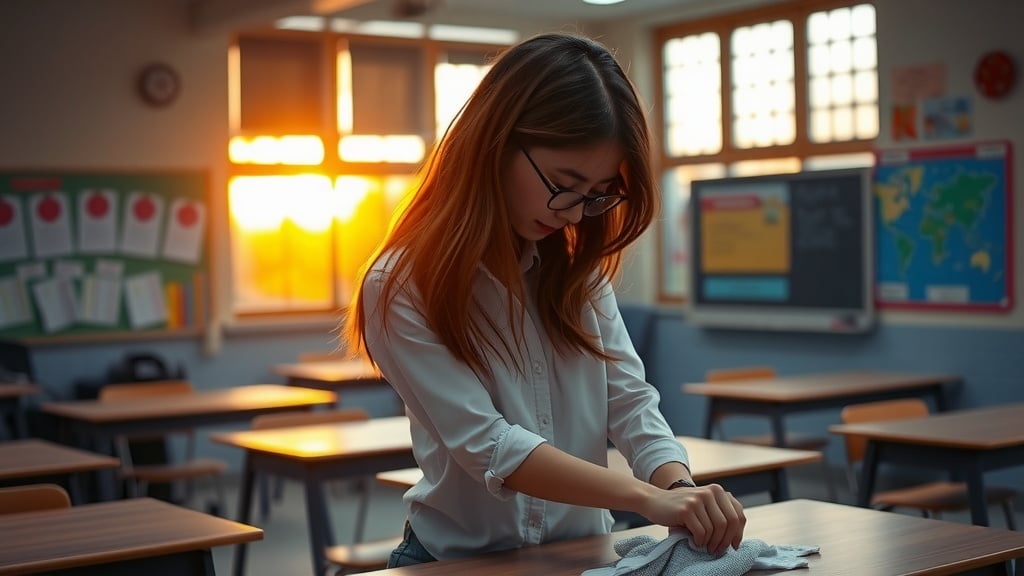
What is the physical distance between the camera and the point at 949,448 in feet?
13.0

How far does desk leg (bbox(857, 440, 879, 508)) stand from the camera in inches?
163

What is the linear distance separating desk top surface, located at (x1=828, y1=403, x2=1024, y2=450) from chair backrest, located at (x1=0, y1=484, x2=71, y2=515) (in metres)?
2.47

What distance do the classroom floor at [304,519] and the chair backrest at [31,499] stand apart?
228cm

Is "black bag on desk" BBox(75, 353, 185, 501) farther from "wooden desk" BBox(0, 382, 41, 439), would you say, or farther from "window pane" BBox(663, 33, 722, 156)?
"window pane" BBox(663, 33, 722, 156)

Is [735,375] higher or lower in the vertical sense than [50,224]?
lower

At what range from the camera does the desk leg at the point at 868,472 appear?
13.6ft

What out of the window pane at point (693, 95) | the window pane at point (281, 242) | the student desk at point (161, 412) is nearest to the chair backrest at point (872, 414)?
the student desk at point (161, 412)

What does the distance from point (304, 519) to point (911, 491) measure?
3.09 m

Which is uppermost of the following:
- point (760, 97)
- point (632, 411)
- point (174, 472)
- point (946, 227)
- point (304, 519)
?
point (760, 97)

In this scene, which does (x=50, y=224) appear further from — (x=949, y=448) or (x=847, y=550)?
(x=847, y=550)

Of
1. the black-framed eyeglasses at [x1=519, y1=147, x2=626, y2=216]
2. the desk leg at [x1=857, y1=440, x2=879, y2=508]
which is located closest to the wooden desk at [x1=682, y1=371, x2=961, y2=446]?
the desk leg at [x1=857, y1=440, x2=879, y2=508]

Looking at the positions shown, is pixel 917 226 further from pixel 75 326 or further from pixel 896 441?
pixel 75 326

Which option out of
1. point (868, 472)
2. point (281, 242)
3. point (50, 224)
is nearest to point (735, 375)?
point (868, 472)

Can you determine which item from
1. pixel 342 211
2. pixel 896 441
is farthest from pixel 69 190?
pixel 896 441
